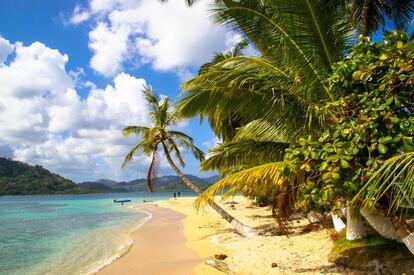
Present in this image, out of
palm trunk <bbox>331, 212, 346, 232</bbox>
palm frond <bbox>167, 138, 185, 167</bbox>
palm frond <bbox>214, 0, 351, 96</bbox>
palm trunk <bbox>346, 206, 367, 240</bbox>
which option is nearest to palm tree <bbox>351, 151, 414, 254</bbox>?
palm trunk <bbox>346, 206, 367, 240</bbox>

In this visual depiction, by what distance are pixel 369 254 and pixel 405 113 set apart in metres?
3.54

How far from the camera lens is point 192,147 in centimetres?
1753

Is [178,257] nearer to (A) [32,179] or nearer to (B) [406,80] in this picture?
(B) [406,80]

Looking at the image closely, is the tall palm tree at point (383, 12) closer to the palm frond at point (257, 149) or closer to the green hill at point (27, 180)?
the palm frond at point (257, 149)

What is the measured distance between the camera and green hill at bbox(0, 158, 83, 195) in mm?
128500

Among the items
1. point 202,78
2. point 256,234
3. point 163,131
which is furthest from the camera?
point 163,131

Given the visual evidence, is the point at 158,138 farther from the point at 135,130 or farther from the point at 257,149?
the point at 257,149

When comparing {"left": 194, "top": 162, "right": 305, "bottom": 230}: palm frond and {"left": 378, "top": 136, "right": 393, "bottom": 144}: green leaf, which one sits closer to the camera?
{"left": 378, "top": 136, "right": 393, "bottom": 144}: green leaf

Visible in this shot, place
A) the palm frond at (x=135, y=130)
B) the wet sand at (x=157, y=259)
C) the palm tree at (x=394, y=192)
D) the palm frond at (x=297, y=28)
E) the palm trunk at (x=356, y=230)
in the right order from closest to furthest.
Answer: the palm tree at (x=394, y=192) < the palm frond at (x=297, y=28) < the palm trunk at (x=356, y=230) < the wet sand at (x=157, y=259) < the palm frond at (x=135, y=130)

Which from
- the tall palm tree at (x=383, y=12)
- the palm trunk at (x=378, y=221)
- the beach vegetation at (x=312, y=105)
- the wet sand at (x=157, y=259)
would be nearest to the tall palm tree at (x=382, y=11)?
the tall palm tree at (x=383, y=12)

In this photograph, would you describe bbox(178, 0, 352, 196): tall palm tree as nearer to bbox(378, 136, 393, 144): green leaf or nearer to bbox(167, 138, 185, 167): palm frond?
bbox(378, 136, 393, 144): green leaf

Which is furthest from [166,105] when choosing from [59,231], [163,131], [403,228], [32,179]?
[32,179]

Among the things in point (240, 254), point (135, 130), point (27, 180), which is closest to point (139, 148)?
point (135, 130)

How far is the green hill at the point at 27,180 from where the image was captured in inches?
5059
